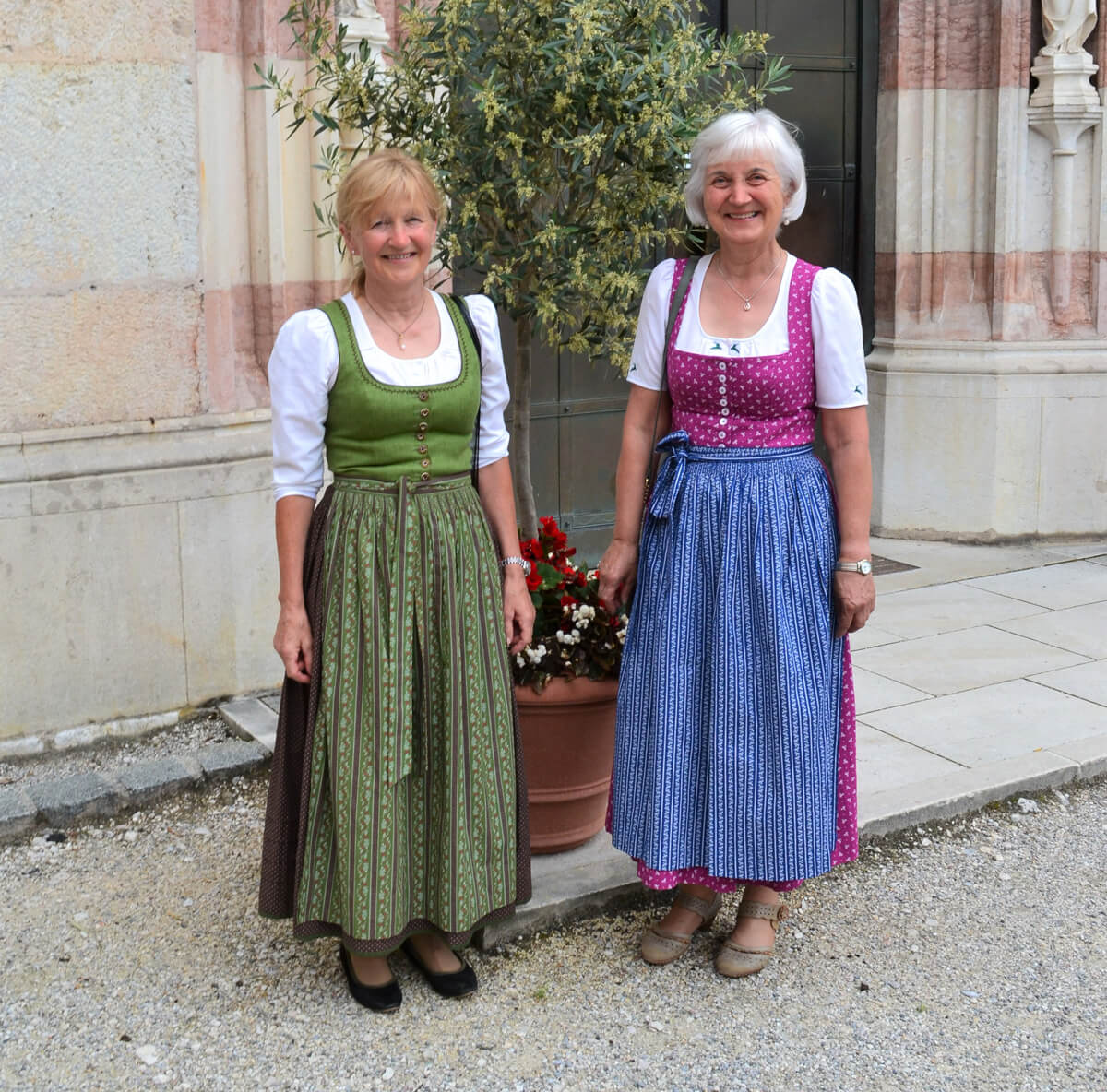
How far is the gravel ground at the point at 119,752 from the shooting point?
14.9ft

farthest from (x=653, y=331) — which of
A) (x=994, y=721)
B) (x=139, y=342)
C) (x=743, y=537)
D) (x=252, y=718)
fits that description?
(x=994, y=721)

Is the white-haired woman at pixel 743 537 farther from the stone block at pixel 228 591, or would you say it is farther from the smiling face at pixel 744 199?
the stone block at pixel 228 591

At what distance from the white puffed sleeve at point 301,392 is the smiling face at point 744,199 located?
838 mm

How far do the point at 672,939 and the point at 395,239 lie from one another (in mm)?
1676

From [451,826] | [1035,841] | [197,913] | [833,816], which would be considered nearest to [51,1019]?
[197,913]

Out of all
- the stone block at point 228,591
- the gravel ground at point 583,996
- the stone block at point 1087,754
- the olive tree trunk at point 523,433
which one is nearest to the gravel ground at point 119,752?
the stone block at point 228,591

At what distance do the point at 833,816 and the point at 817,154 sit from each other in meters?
4.93

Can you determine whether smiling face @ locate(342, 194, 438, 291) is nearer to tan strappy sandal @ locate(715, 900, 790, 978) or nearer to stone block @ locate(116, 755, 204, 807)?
tan strappy sandal @ locate(715, 900, 790, 978)

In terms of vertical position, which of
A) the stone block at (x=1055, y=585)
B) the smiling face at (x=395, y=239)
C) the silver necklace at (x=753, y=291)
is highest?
the smiling face at (x=395, y=239)

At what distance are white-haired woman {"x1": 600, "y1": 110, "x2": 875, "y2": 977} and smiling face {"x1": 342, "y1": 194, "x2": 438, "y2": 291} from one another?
565 millimetres

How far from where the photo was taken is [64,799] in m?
4.28

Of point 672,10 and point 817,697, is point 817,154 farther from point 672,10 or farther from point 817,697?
point 817,697

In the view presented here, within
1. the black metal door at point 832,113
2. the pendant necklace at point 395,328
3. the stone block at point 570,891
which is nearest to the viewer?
the pendant necklace at point 395,328

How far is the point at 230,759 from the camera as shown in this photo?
4.57m
